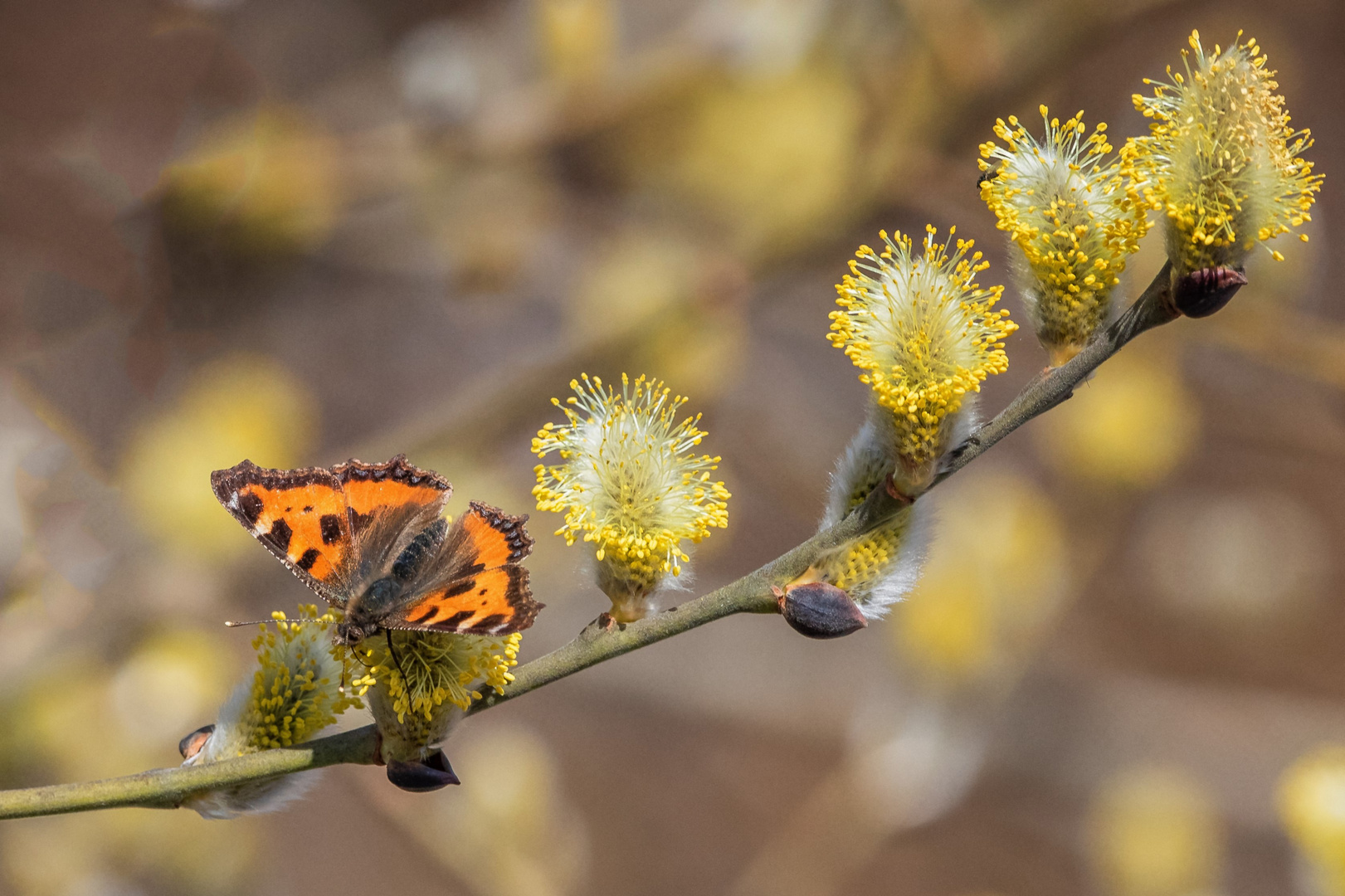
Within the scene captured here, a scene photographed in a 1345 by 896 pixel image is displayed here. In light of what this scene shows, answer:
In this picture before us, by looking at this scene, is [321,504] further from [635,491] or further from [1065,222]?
[1065,222]

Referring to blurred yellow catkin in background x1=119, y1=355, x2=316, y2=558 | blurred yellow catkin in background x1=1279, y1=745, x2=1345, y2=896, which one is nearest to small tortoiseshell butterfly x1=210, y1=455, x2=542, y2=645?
blurred yellow catkin in background x1=1279, y1=745, x2=1345, y2=896

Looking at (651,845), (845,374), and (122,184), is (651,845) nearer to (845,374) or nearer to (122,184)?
(845,374)

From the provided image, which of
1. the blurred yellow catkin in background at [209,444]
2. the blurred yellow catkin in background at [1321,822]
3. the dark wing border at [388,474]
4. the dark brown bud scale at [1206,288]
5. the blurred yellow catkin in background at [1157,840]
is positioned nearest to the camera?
the dark brown bud scale at [1206,288]

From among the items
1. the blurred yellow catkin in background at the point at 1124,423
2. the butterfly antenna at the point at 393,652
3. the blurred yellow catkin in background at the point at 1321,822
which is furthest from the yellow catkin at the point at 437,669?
the blurred yellow catkin in background at the point at 1124,423

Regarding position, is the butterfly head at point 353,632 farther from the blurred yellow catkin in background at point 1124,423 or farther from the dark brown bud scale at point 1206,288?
the blurred yellow catkin in background at point 1124,423

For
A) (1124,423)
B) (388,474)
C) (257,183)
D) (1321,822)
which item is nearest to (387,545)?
(388,474)

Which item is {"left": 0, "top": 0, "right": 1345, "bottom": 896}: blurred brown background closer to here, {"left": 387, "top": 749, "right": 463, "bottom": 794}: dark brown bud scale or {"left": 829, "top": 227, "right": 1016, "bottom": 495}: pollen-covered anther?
{"left": 829, "top": 227, "right": 1016, "bottom": 495}: pollen-covered anther
